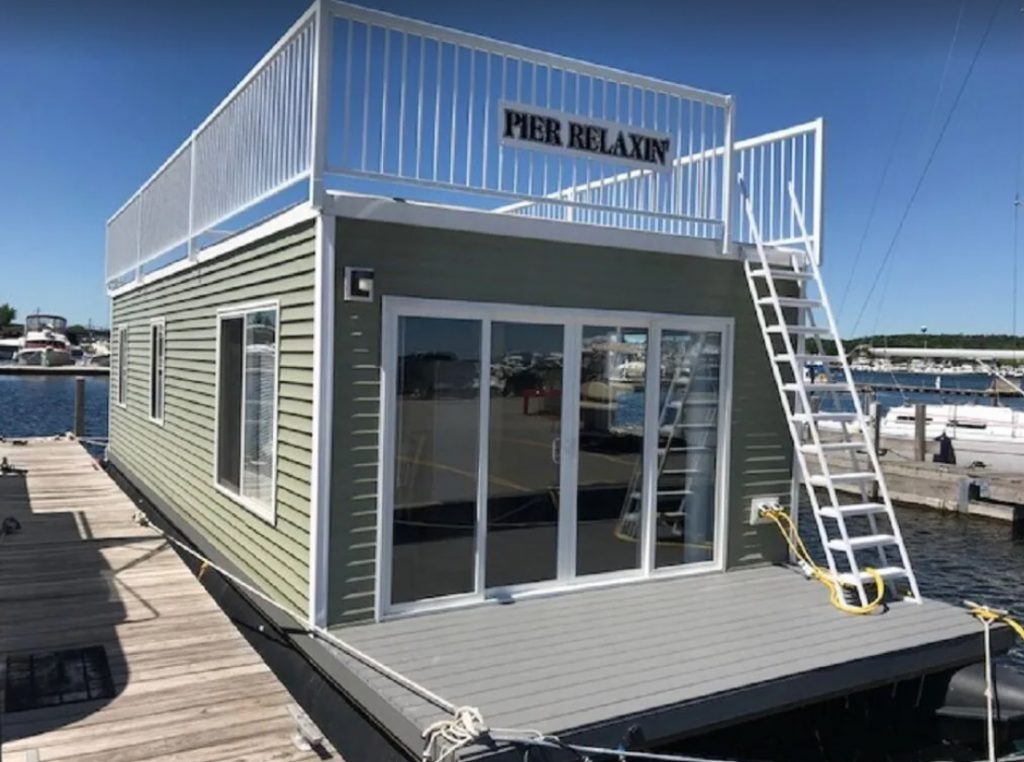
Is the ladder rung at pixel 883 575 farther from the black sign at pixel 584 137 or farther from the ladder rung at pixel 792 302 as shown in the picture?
the black sign at pixel 584 137

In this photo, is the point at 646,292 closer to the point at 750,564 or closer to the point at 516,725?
the point at 750,564

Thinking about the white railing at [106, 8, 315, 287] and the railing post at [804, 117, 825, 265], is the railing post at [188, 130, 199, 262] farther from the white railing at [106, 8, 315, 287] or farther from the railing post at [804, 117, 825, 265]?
the railing post at [804, 117, 825, 265]

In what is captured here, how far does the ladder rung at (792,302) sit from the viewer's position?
609cm

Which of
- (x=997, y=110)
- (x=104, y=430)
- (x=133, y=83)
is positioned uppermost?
(x=997, y=110)

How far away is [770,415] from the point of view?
21.1 feet

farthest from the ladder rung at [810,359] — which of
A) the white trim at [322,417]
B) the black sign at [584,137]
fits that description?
the white trim at [322,417]

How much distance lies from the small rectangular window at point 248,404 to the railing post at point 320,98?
3.56 ft

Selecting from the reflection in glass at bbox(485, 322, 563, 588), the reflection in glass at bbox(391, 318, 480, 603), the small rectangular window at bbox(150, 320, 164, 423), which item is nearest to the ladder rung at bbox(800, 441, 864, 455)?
the reflection in glass at bbox(485, 322, 563, 588)

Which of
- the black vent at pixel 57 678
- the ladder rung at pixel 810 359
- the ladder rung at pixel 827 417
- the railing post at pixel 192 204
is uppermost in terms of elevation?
the railing post at pixel 192 204

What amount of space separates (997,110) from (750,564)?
1485cm

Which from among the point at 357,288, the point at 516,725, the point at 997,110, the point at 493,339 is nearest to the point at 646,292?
the point at 493,339

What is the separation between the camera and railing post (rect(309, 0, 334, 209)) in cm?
453

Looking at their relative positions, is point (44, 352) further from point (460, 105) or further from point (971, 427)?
point (460, 105)

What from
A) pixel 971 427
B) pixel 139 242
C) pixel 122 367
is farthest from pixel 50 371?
pixel 971 427
